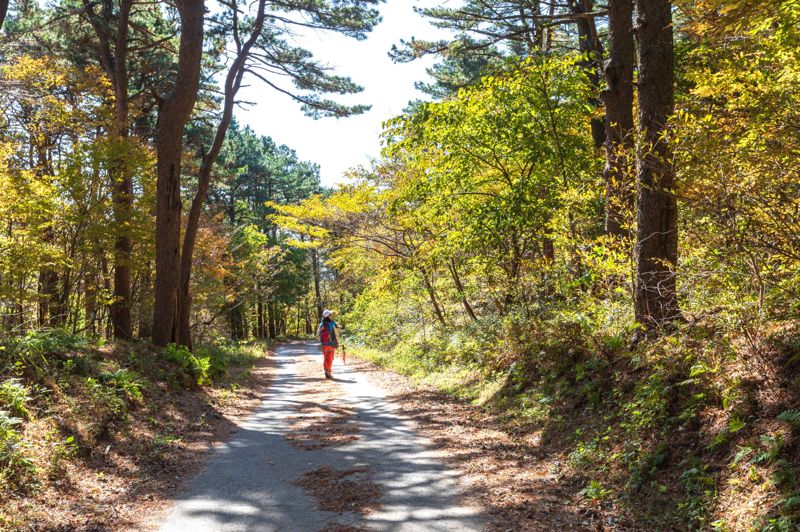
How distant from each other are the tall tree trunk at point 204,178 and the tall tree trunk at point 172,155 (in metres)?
0.95

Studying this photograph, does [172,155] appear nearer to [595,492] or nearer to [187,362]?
[187,362]

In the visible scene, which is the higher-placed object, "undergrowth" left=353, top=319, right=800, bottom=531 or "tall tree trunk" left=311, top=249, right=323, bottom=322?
"tall tree trunk" left=311, top=249, right=323, bottom=322

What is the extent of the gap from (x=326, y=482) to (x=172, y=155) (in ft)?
28.9

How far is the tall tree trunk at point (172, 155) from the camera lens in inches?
452

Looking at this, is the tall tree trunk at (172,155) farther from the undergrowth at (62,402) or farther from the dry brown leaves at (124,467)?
the dry brown leaves at (124,467)

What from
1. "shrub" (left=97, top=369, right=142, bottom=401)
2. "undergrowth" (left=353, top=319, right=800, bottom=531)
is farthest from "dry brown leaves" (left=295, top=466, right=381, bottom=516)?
"shrub" (left=97, top=369, right=142, bottom=401)

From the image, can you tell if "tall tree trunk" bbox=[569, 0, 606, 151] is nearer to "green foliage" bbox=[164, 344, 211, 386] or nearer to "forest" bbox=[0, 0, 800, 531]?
"forest" bbox=[0, 0, 800, 531]

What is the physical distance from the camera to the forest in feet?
14.3

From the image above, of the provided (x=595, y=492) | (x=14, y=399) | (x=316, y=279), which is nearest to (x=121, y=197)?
(x=14, y=399)

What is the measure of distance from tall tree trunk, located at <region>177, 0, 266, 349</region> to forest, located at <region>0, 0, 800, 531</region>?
0.26ft

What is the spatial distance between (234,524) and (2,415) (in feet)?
8.79

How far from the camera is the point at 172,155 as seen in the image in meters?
11.6

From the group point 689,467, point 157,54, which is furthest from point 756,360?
point 157,54

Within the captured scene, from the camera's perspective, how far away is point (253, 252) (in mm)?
32531
